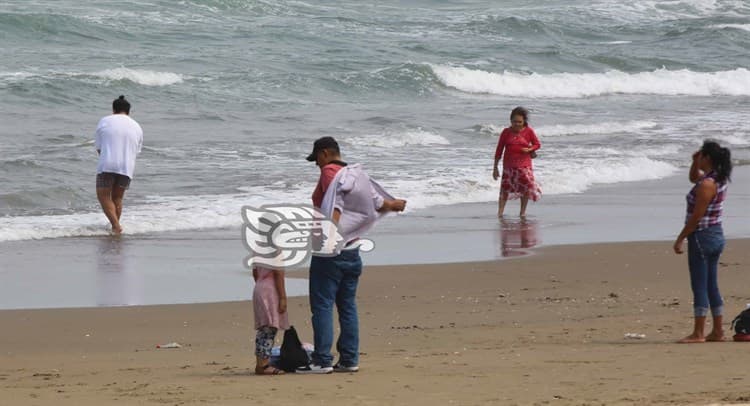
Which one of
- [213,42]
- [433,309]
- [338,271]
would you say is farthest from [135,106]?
[338,271]

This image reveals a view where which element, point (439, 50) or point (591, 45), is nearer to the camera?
point (439, 50)

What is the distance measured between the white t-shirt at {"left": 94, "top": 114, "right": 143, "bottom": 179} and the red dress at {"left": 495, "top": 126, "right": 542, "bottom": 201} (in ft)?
12.4

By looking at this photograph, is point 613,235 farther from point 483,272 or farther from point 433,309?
point 433,309

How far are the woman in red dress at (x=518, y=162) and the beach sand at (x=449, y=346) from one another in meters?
2.75

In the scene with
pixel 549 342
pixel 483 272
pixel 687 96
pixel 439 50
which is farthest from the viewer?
pixel 439 50

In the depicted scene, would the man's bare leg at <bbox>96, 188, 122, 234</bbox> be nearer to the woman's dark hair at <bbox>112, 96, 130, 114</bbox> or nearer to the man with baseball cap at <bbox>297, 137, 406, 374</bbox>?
the woman's dark hair at <bbox>112, 96, 130, 114</bbox>

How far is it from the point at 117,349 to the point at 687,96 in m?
25.5

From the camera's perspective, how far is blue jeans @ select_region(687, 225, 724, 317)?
304 inches

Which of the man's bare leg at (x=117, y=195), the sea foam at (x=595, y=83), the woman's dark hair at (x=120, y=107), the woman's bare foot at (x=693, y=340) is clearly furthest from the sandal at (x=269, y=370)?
the sea foam at (x=595, y=83)

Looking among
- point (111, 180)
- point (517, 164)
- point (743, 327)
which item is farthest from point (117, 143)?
point (743, 327)

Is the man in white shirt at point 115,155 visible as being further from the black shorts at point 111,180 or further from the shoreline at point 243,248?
the shoreline at point 243,248

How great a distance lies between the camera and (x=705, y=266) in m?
7.77

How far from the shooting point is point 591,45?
39906mm

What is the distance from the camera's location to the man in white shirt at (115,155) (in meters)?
12.8
